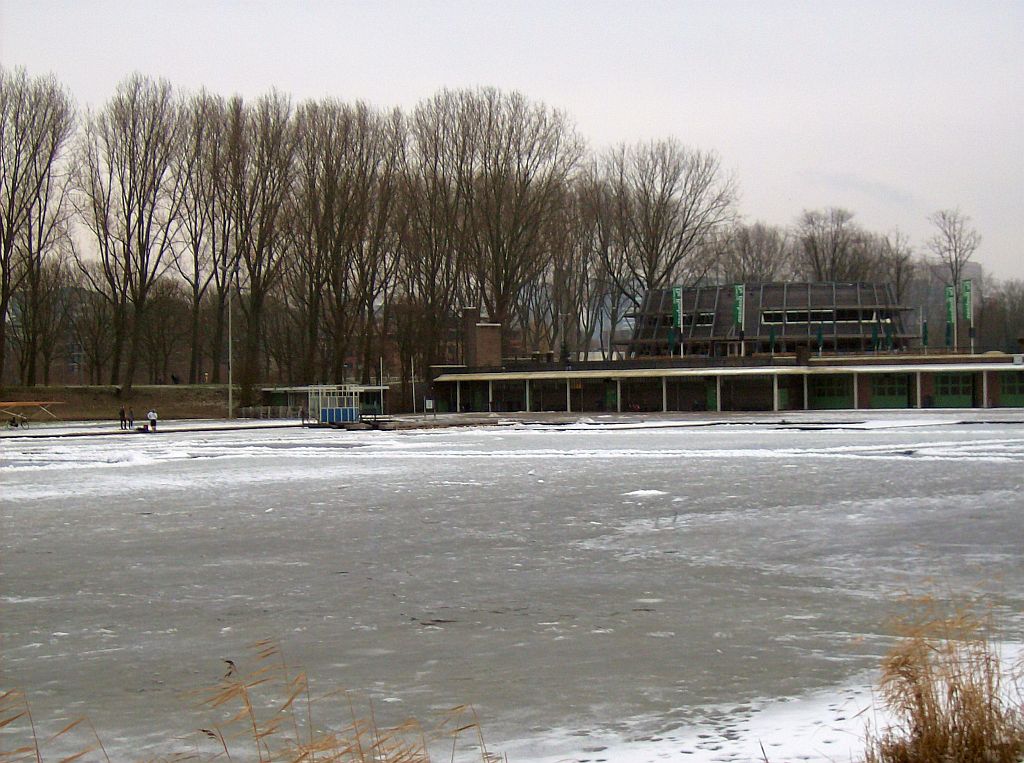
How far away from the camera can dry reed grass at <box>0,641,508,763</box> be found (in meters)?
6.38

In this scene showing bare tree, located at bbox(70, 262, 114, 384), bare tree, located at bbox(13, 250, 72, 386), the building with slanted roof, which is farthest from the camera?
bare tree, located at bbox(70, 262, 114, 384)

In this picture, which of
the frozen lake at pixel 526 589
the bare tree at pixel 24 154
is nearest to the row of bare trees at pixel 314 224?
the bare tree at pixel 24 154

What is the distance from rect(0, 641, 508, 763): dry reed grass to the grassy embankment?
6353 centimetres

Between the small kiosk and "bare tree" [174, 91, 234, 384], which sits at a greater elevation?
"bare tree" [174, 91, 234, 384]

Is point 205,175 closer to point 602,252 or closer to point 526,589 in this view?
point 602,252

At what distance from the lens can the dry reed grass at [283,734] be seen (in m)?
6.38

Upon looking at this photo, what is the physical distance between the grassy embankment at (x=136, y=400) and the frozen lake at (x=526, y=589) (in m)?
45.5

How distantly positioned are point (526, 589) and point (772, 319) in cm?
8385

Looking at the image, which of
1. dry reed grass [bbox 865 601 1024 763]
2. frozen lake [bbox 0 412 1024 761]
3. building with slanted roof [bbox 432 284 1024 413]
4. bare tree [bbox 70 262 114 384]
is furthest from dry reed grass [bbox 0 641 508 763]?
bare tree [bbox 70 262 114 384]

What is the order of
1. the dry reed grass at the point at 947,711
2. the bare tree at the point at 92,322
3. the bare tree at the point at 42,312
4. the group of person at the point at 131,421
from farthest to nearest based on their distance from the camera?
the bare tree at the point at 92,322
the bare tree at the point at 42,312
the group of person at the point at 131,421
the dry reed grass at the point at 947,711

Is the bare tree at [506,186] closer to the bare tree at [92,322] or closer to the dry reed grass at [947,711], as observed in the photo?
the bare tree at [92,322]

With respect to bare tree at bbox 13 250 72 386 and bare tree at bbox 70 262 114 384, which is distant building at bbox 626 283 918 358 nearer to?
bare tree at bbox 70 262 114 384

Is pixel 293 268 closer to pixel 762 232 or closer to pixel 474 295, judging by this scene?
pixel 474 295

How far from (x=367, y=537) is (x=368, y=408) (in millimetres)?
52368
